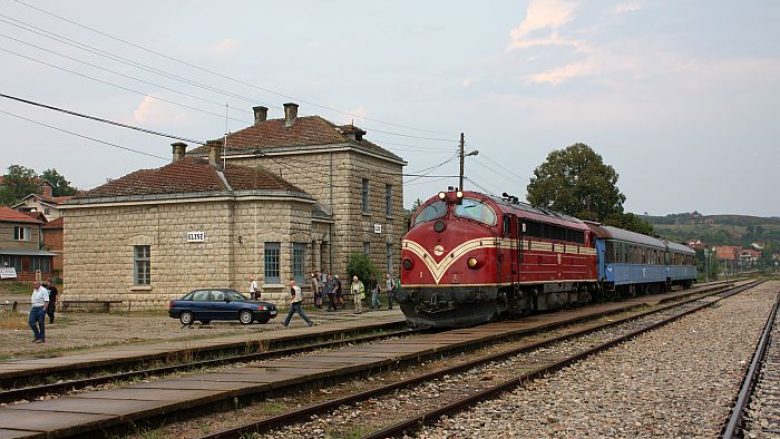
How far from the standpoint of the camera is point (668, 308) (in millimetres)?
32125

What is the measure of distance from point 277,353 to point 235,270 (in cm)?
1798

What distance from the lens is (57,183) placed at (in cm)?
12812

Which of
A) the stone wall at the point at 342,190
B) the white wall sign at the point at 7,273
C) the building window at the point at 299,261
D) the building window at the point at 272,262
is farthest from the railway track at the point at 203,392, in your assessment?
the white wall sign at the point at 7,273

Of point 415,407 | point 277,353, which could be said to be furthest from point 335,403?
point 277,353

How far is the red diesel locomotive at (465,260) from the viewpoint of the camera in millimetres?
20375

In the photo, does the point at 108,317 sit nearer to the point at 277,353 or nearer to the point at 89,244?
the point at 89,244

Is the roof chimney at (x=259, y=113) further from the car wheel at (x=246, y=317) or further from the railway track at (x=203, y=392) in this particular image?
the railway track at (x=203, y=392)

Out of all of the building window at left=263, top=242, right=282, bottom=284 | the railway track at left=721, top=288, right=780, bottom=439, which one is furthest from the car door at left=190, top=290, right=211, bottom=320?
the railway track at left=721, top=288, right=780, bottom=439

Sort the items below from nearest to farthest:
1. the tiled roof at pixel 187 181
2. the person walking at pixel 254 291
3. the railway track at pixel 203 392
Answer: the railway track at pixel 203 392
the person walking at pixel 254 291
the tiled roof at pixel 187 181

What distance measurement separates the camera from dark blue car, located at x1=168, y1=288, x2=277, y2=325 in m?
26.5

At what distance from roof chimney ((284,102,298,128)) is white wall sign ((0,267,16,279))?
33.8 metres

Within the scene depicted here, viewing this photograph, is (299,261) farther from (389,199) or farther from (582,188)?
(582,188)

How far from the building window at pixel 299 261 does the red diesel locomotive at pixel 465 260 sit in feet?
44.6

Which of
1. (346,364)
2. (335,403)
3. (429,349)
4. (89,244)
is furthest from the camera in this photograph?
(89,244)
